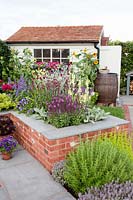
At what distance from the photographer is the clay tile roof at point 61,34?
996 cm

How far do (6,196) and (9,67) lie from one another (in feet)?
16.5

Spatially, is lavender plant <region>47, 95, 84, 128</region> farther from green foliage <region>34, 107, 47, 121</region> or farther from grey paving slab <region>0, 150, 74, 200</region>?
grey paving slab <region>0, 150, 74, 200</region>

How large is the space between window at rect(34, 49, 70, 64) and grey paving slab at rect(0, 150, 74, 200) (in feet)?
26.0

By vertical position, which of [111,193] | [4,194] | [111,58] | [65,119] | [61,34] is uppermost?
[61,34]

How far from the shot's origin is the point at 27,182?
2.44 m

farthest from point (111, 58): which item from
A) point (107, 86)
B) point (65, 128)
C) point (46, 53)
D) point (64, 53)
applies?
point (65, 128)

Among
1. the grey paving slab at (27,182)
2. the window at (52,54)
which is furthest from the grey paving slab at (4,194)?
the window at (52,54)

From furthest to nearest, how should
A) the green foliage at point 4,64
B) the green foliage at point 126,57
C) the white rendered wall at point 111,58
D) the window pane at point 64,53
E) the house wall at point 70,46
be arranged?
the window pane at point 64,53, the green foliage at point 126,57, the house wall at point 70,46, the white rendered wall at point 111,58, the green foliage at point 4,64

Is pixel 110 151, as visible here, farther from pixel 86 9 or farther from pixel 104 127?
pixel 86 9

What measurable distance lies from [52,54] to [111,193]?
30.4 ft

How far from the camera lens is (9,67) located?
682 centimetres

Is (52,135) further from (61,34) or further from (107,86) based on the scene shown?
(61,34)

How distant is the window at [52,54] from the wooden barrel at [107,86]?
371 centimetres

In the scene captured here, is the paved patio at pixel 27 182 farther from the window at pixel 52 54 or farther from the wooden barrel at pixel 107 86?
the window at pixel 52 54
